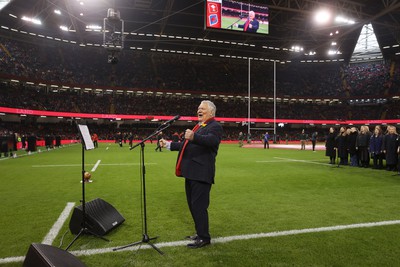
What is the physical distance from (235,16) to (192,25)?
15.7 meters

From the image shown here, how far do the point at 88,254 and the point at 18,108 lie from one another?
39.4 metres

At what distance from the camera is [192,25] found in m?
35.0

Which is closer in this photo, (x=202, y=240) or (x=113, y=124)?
(x=202, y=240)

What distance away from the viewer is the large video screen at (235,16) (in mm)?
19906

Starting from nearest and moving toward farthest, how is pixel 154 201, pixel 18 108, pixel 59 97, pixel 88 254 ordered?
pixel 88 254
pixel 154 201
pixel 18 108
pixel 59 97

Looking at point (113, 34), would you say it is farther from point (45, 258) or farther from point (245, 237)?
point (45, 258)

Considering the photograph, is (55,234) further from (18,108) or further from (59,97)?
(59,97)

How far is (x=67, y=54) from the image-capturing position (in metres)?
47.4

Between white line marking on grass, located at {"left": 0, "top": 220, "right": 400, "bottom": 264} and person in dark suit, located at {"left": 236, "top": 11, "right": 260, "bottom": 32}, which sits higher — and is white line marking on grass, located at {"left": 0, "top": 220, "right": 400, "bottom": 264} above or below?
below

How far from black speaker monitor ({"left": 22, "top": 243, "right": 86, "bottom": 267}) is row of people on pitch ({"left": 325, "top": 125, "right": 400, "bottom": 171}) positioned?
38.9ft

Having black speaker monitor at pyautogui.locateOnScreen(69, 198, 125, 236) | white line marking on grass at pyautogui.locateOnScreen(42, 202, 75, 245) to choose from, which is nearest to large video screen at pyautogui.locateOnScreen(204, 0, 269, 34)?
white line marking on grass at pyautogui.locateOnScreen(42, 202, 75, 245)

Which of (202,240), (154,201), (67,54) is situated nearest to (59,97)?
(67,54)

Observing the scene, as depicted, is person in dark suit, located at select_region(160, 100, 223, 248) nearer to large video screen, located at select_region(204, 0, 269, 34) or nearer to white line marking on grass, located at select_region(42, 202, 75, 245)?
white line marking on grass, located at select_region(42, 202, 75, 245)

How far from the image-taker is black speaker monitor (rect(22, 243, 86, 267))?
7.53 feet
